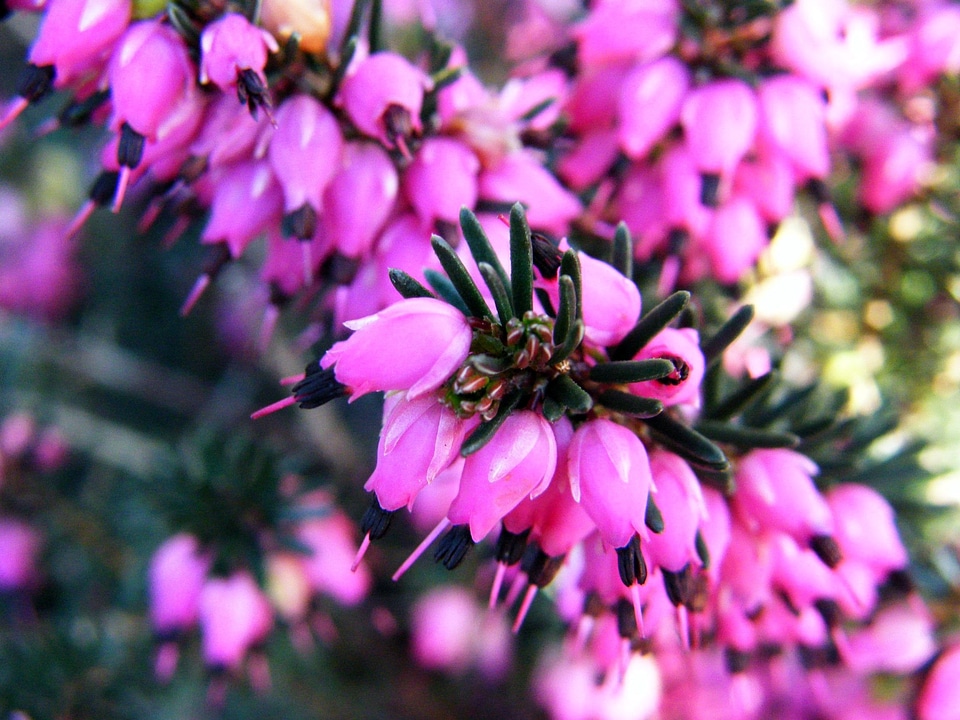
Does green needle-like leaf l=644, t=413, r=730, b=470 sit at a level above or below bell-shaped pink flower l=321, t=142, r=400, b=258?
below

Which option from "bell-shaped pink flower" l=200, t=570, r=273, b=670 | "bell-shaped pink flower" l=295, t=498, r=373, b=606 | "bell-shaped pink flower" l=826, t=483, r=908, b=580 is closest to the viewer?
"bell-shaped pink flower" l=826, t=483, r=908, b=580

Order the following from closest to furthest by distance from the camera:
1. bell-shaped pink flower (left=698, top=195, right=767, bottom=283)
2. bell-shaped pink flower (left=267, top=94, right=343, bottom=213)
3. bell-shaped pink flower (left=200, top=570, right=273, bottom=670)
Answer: bell-shaped pink flower (left=267, top=94, right=343, bottom=213) → bell-shaped pink flower (left=698, top=195, right=767, bottom=283) → bell-shaped pink flower (left=200, top=570, right=273, bottom=670)

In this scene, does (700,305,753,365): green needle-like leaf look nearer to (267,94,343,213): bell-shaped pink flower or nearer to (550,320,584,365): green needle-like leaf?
(550,320,584,365): green needle-like leaf

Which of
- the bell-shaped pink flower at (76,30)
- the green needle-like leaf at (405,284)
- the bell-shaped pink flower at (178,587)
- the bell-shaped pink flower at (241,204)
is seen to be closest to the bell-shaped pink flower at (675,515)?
the green needle-like leaf at (405,284)

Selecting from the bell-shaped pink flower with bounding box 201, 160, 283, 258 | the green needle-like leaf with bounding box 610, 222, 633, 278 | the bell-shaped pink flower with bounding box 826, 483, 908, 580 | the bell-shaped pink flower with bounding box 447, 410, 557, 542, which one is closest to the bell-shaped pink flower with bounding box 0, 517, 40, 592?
the bell-shaped pink flower with bounding box 201, 160, 283, 258

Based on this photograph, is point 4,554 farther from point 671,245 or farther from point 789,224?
point 789,224

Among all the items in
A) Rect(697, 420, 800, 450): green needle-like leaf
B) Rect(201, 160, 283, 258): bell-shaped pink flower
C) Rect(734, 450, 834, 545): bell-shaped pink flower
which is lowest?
Rect(734, 450, 834, 545): bell-shaped pink flower

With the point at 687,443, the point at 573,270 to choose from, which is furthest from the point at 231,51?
the point at 687,443

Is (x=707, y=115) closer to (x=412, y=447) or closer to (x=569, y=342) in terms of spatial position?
(x=569, y=342)

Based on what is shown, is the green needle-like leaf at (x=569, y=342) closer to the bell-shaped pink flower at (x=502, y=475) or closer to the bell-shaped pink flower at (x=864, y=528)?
the bell-shaped pink flower at (x=502, y=475)
